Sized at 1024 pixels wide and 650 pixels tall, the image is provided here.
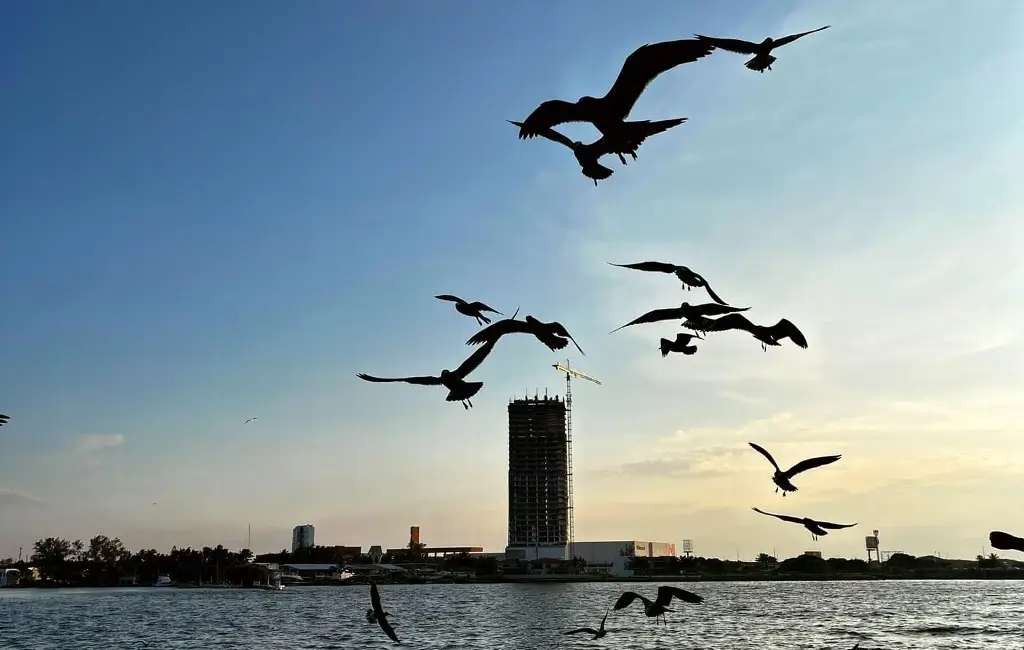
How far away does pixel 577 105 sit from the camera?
12.8 m

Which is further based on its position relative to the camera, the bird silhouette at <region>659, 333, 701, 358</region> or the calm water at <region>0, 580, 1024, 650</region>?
the calm water at <region>0, 580, 1024, 650</region>

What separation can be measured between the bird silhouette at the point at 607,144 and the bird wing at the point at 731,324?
10.6ft

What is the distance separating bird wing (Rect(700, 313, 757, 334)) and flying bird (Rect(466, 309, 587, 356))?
239cm

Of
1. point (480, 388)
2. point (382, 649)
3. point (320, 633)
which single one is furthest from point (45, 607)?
point (480, 388)

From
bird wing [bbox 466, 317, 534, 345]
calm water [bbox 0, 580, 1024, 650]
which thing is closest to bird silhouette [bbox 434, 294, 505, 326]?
bird wing [bbox 466, 317, 534, 345]

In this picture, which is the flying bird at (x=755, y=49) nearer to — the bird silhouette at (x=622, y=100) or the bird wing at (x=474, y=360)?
the bird silhouette at (x=622, y=100)

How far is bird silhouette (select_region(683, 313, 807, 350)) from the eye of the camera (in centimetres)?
1402

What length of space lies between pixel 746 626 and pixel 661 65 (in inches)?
2713

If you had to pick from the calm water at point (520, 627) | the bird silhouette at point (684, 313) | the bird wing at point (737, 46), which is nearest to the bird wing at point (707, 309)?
the bird silhouette at point (684, 313)

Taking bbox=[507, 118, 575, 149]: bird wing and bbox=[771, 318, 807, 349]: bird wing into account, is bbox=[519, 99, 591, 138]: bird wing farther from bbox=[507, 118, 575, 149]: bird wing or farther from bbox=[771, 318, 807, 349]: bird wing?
bbox=[771, 318, 807, 349]: bird wing

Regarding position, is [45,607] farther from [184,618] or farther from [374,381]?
[374,381]

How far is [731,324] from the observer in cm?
1491

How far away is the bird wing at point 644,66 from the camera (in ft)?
38.9

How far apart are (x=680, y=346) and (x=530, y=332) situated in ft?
9.14
